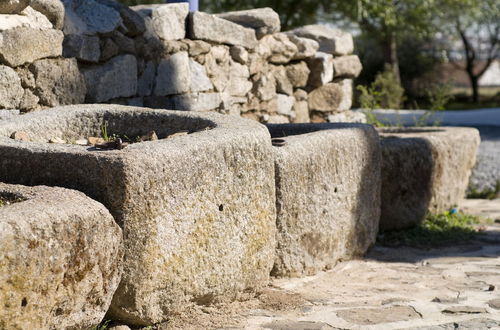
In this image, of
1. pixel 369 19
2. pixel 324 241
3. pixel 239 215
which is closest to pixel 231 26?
pixel 324 241

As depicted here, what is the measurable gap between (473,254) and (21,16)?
9.24 ft

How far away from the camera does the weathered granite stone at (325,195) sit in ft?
11.7

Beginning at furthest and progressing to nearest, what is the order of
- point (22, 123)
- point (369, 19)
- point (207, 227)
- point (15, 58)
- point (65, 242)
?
point (369, 19) < point (15, 58) < point (22, 123) < point (207, 227) < point (65, 242)

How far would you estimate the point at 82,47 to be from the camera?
4262 millimetres

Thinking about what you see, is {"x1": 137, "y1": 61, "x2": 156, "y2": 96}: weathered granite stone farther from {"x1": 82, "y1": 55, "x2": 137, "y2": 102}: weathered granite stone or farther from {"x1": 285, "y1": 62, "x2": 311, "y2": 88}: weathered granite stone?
{"x1": 285, "y1": 62, "x2": 311, "y2": 88}: weathered granite stone

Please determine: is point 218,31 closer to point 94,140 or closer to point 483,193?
point 94,140

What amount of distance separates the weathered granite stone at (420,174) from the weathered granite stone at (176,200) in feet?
5.70

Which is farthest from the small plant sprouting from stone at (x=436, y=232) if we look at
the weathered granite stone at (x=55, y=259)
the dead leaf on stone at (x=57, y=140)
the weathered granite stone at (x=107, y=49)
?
the weathered granite stone at (x=55, y=259)

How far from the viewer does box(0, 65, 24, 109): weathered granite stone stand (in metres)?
3.73

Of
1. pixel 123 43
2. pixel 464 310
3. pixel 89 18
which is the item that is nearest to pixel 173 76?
pixel 123 43

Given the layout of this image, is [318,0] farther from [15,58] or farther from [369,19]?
[15,58]

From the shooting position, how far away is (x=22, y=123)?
3350mm

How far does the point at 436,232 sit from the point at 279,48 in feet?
6.41

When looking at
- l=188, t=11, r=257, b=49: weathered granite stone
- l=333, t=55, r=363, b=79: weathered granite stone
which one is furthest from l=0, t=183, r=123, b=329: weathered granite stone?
l=333, t=55, r=363, b=79: weathered granite stone
